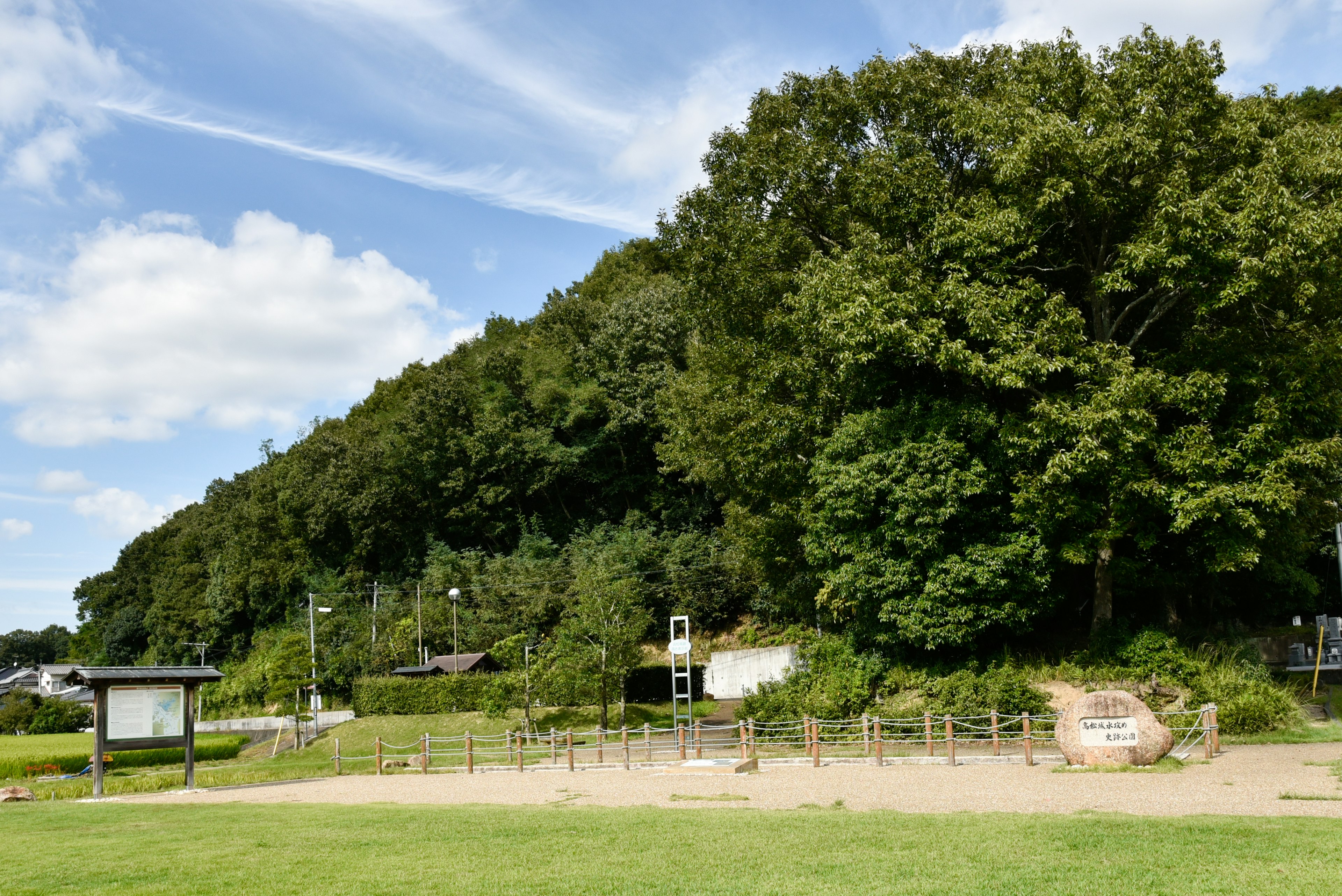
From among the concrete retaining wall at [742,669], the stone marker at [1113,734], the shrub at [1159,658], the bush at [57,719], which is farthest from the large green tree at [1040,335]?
the bush at [57,719]

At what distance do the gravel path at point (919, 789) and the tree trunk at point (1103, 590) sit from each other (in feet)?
17.9

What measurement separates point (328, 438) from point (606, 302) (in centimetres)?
2111

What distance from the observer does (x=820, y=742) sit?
21.5m

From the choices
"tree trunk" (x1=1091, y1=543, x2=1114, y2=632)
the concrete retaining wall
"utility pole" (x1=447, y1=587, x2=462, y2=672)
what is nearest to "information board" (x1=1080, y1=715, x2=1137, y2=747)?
"tree trunk" (x1=1091, y1=543, x2=1114, y2=632)

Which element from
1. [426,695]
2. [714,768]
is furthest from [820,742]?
[426,695]

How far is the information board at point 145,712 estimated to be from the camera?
60.8 ft

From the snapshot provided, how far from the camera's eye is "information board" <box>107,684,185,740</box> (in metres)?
18.5

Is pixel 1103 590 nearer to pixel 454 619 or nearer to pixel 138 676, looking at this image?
pixel 138 676

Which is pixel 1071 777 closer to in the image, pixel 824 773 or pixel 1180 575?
pixel 824 773

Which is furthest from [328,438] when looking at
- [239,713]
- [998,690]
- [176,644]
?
[998,690]

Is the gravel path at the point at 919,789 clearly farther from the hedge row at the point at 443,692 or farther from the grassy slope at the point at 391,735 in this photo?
the hedge row at the point at 443,692

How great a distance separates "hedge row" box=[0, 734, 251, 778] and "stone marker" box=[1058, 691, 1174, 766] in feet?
70.5

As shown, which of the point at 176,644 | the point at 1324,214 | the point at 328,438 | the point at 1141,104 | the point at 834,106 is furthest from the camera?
the point at 176,644

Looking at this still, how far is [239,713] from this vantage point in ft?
189
